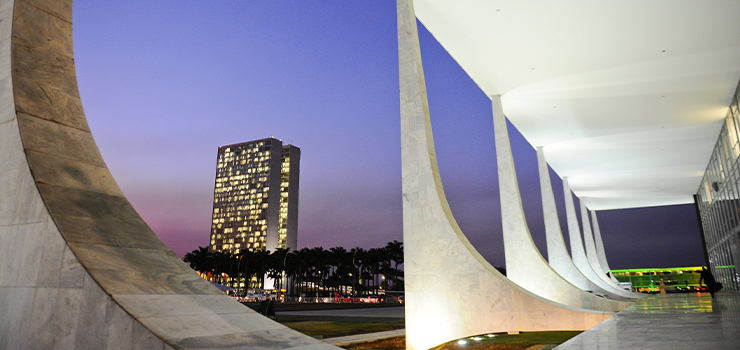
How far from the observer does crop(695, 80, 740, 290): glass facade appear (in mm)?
20156

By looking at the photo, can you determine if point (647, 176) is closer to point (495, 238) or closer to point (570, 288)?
point (570, 288)

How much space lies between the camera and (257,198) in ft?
383

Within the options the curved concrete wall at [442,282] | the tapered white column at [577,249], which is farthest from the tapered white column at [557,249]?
the curved concrete wall at [442,282]

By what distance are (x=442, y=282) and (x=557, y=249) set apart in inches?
622

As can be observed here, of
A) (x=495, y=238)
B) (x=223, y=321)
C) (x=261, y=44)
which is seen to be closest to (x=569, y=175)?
(x=223, y=321)

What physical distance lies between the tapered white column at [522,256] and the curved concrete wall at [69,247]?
14.8m

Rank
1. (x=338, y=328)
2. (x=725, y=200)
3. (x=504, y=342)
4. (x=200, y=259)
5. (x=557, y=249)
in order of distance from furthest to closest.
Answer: (x=200, y=259)
(x=725, y=200)
(x=557, y=249)
(x=338, y=328)
(x=504, y=342)

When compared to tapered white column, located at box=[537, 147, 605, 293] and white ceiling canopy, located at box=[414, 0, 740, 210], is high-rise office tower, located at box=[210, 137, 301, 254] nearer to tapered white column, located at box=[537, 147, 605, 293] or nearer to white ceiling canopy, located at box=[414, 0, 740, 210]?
tapered white column, located at box=[537, 147, 605, 293]

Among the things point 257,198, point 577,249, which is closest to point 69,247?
point 577,249

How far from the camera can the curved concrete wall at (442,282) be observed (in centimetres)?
985

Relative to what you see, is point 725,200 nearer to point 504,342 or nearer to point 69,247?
point 504,342

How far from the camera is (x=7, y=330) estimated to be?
12.1 ft

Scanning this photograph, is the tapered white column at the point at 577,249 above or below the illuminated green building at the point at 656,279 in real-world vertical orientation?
above

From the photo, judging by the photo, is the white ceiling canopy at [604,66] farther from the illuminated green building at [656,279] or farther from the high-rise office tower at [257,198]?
the high-rise office tower at [257,198]
